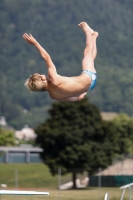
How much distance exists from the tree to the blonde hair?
130 feet

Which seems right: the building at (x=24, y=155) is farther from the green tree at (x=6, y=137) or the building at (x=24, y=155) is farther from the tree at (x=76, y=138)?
the tree at (x=76, y=138)

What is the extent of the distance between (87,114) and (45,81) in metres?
43.9

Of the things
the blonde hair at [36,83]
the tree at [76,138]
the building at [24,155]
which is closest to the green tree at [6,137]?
the tree at [76,138]

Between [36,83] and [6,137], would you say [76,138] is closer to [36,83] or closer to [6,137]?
[6,137]

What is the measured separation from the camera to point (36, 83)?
10.3 meters

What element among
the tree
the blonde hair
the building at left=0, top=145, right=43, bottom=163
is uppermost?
the building at left=0, top=145, right=43, bottom=163

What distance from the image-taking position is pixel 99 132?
5350 centimetres

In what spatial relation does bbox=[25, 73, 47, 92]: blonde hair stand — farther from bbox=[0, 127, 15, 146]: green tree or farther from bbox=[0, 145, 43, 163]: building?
bbox=[0, 145, 43, 163]: building

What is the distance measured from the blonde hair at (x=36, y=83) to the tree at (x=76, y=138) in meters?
39.6

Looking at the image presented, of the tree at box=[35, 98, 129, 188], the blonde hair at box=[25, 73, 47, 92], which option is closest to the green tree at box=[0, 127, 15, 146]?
the tree at box=[35, 98, 129, 188]

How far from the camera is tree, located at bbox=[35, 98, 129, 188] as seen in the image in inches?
2013

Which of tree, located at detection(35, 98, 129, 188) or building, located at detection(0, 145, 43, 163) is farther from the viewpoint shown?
building, located at detection(0, 145, 43, 163)

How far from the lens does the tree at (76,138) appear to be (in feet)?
168

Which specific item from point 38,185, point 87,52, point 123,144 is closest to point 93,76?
point 87,52
